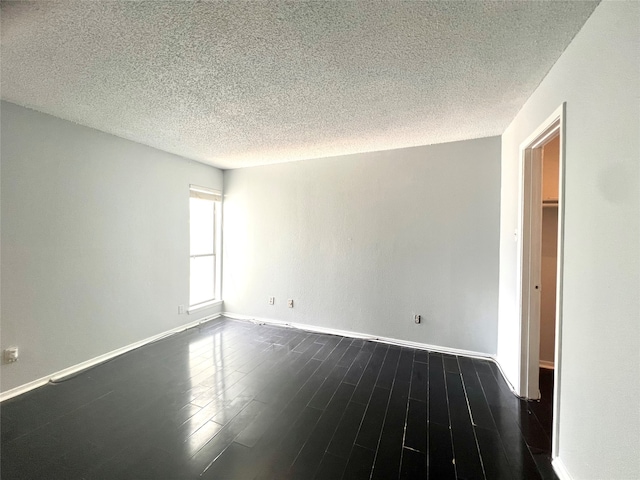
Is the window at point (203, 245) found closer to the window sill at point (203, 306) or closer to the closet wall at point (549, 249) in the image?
the window sill at point (203, 306)

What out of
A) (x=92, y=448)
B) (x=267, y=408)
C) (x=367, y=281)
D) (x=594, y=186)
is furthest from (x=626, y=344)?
(x=92, y=448)

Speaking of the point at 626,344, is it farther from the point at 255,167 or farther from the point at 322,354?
the point at 255,167

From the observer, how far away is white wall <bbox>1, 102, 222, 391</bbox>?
213cm

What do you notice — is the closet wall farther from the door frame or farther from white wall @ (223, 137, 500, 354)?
the door frame

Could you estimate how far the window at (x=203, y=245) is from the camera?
3942 millimetres

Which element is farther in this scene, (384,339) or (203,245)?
(203,245)

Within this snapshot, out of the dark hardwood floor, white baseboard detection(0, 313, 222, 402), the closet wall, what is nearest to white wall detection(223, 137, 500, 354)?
the closet wall

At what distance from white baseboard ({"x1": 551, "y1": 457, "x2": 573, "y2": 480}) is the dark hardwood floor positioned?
0.04 m

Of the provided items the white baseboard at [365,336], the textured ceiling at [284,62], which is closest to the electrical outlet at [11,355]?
the textured ceiling at [284,62]

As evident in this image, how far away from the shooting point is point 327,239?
3598mm

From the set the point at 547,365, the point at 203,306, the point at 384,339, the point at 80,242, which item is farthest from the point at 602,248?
the point at 203,306

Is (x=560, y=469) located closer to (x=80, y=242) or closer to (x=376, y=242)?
(x=376, y=242)

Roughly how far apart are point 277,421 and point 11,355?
231cm

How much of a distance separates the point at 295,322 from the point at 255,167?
2543 mm
